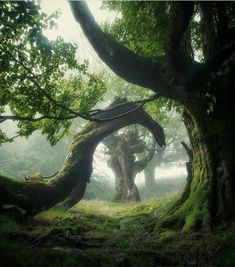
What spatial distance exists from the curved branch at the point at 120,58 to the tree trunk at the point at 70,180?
15.7 feet

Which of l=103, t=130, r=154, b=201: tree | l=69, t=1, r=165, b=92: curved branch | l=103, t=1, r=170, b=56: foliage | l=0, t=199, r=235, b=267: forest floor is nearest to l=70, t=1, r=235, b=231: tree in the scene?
l=69, t=1, r=165, b=92: curved branch

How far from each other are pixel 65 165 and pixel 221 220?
6.64 meters

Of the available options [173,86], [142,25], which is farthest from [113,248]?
[142,25]

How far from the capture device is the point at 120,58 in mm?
9469

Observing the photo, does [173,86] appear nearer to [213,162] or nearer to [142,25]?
[213,162]

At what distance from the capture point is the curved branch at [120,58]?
9445 mm

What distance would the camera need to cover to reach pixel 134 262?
5852 mm

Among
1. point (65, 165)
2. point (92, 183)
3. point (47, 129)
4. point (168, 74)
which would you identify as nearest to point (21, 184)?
point (47, 129)

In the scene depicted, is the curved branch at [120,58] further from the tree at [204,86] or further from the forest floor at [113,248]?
the forest floor at [113,248]

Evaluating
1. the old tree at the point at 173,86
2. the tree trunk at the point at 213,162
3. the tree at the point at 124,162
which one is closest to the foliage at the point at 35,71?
the old tree at the point at 173,86

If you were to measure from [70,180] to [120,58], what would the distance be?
5.33 metres

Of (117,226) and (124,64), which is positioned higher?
(124,64)

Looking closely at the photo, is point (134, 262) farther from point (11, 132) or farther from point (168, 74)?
point (11, 132)

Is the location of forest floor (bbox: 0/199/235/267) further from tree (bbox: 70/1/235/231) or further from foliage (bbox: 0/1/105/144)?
foliage (bbox: 0/1/105/144)
